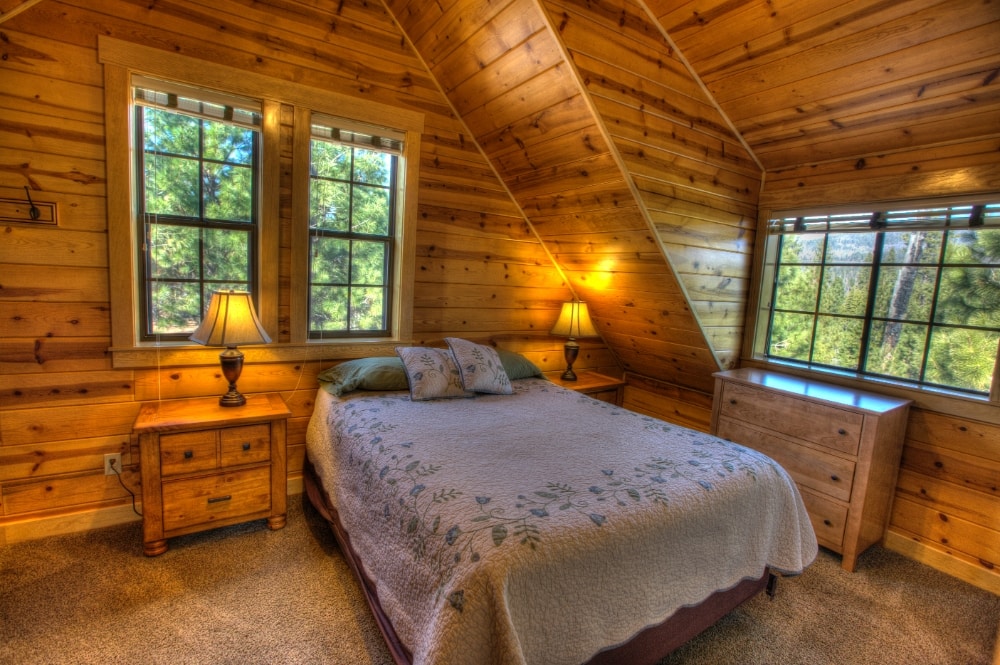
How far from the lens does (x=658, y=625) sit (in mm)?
1489

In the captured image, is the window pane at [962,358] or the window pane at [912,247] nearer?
the window pane at [962,358]

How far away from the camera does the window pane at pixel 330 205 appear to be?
2629mm

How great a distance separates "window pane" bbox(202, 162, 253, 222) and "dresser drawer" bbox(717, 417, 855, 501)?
2867mm

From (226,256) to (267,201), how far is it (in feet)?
1.13

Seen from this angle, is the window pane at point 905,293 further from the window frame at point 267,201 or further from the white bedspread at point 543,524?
the window frame at point 267,201

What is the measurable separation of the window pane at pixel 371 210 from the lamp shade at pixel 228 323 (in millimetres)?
798

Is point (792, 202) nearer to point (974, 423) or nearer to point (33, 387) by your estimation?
point (974, 423)

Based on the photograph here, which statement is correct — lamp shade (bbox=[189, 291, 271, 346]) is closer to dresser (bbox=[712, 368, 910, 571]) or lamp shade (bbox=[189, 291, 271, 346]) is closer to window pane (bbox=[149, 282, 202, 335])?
window pane (bbox=[149, 282, 202, 335])

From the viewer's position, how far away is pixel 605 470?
66.4 inches

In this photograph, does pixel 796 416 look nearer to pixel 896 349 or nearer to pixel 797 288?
pixel 896 349

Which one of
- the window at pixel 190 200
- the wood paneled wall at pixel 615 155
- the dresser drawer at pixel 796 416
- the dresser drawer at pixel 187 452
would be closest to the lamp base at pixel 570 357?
the wood paneled wall at pixel 615 155

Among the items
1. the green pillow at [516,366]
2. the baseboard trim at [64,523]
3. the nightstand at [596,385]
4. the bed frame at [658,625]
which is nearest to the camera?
the bed frame at [658,625]

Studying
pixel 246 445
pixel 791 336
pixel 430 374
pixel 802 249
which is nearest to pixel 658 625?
pixel 430 374

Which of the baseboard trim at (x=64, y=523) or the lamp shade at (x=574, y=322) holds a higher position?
the lamp shade at (x=574, y=322)
